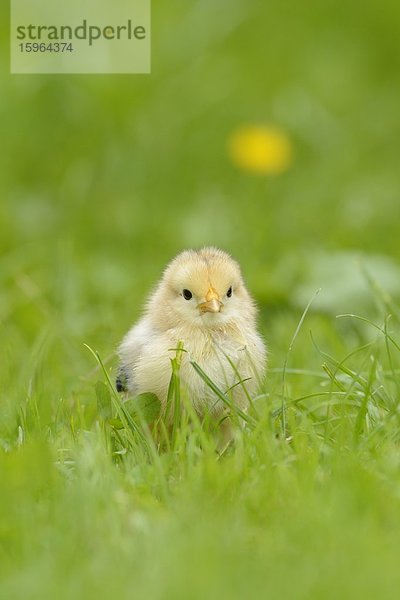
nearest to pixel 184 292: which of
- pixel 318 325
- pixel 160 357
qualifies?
pixel 160 357

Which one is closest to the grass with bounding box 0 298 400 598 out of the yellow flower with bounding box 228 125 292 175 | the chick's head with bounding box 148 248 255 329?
the chick's head with bounding box 148 248 255 329

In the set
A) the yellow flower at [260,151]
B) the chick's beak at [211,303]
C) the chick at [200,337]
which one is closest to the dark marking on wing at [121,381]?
the chick at [200,337]

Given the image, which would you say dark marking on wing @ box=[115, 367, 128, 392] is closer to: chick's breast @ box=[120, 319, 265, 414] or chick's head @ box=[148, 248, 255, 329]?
chick's breast @ box=[120, 319, 265, 414]

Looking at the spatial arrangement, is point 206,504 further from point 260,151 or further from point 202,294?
point 260,151

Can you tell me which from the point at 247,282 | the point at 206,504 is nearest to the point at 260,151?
the point at 247,282

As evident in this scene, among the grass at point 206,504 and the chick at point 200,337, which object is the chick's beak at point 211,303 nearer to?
the chick at point 200,337

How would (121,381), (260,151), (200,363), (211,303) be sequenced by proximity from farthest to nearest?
(260,151) → (121,381) → (211,303) → (200,363)

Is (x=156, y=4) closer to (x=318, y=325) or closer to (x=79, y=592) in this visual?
(x=318, y=325)
